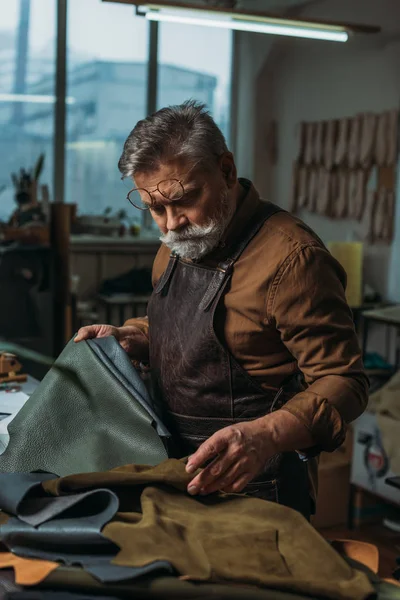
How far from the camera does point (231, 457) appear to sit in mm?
1439

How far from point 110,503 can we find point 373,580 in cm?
42

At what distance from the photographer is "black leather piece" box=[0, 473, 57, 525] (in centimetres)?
128

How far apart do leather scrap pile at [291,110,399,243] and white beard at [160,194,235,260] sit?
11.8ft

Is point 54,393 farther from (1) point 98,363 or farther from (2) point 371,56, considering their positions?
(2) point 371,56

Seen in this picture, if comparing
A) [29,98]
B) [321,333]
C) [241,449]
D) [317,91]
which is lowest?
[241,449]

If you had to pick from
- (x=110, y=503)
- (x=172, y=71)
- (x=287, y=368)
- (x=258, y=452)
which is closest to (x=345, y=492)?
(x=287, y=368)

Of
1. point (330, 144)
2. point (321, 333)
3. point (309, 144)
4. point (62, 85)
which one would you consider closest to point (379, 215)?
point (330, 144)

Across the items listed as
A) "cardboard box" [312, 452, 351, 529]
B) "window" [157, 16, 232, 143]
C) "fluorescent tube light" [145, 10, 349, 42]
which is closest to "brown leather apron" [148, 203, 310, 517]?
"cardboard box" [312, 452, 351, 529]

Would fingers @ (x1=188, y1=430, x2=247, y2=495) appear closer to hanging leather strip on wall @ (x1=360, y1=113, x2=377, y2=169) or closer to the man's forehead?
the man's forehead

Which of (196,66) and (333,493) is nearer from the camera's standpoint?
(333,493)

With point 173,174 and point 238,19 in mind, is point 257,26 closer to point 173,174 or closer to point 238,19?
point 238,19

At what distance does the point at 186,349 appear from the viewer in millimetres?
1934

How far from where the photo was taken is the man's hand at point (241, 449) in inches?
55.0

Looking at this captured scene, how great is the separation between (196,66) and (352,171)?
223 cm
